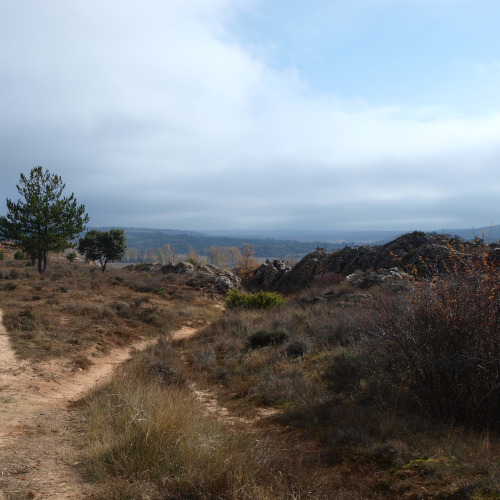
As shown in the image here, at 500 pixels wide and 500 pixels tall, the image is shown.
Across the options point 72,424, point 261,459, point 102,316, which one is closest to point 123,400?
point 72,424

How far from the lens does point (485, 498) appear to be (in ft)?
10.2

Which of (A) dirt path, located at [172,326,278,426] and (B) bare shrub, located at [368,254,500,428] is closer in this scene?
(B) bare shrub, located at [368,254,500,428]

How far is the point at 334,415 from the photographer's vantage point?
593 centimetres

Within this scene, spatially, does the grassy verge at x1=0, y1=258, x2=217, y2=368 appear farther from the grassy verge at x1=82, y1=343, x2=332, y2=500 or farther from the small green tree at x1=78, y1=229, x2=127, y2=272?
the small green tree at x1=78, y1=229, x2=127, y2=272

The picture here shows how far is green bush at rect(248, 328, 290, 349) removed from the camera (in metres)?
11.2

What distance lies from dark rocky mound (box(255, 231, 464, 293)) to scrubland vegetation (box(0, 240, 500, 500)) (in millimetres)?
17399

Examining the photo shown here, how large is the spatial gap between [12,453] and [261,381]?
498 cm

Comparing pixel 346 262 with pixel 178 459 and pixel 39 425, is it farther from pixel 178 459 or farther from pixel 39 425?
pixel 178 459

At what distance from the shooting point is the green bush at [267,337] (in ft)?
36.8

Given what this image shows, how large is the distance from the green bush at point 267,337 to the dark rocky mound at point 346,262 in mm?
15289

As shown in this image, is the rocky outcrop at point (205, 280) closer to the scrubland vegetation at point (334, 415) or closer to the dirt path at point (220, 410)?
the scrubland vegetation at point (334, 415)

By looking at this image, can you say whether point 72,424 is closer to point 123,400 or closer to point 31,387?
point 123,400

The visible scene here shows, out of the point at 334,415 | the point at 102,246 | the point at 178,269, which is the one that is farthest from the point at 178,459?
the point at 102,246

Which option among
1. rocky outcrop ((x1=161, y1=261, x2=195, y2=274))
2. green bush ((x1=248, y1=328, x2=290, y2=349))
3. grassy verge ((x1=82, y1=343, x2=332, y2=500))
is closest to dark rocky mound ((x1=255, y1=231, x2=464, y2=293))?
rocky outcrop ((x1=161, y1=261, x2=195, y2=274))
